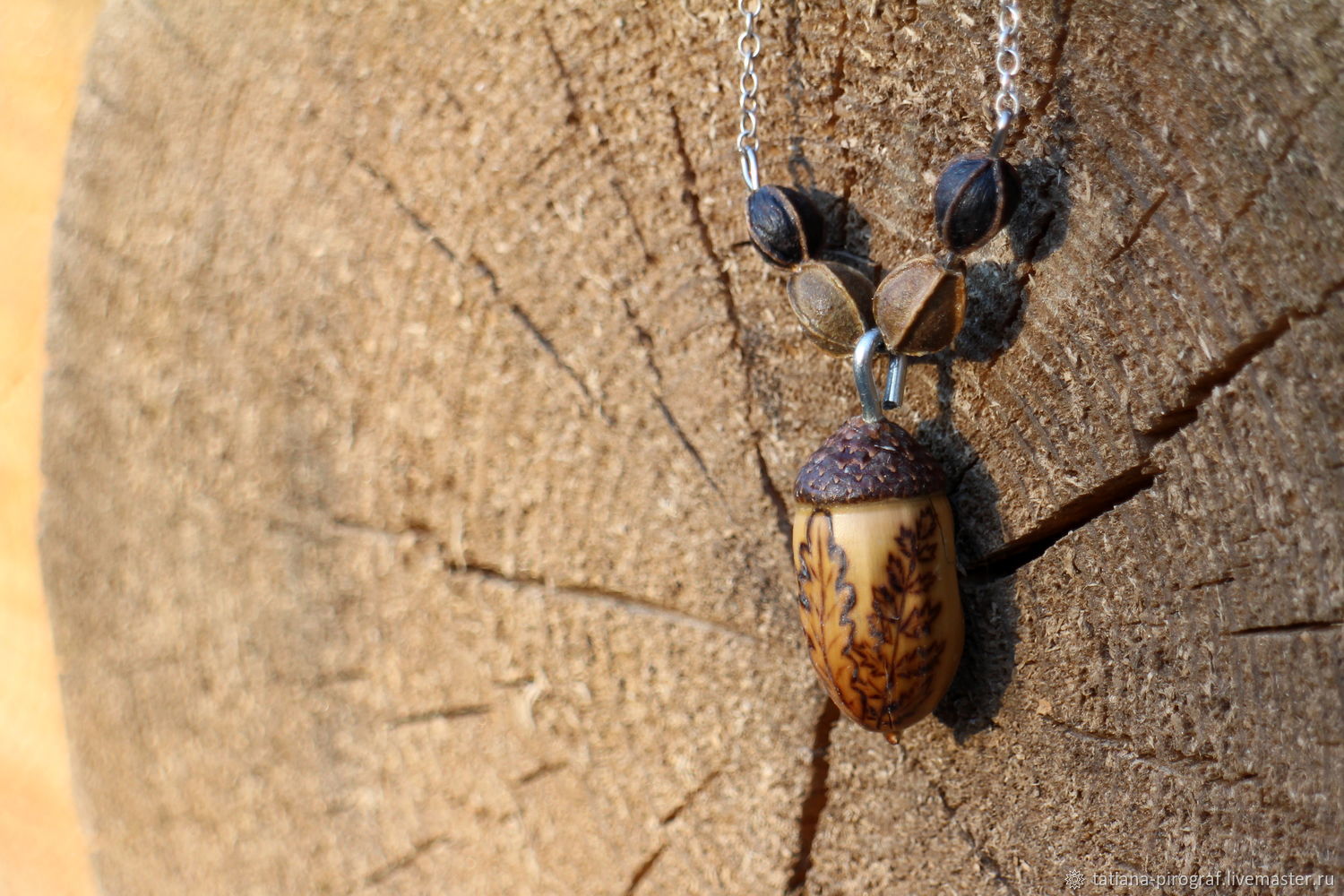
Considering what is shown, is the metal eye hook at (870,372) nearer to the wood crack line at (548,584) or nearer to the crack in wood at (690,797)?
the wood crack line at (548,584)

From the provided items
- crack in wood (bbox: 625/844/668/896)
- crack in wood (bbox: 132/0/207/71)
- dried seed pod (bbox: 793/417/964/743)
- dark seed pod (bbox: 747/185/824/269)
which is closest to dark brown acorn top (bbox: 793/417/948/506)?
dried seed pod (bbox: 793/417/964/743)

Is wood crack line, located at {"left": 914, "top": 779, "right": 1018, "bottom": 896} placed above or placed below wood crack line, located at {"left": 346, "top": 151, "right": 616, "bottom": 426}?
below

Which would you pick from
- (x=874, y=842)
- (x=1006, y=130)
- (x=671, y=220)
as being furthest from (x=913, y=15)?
(x=874, y=842)

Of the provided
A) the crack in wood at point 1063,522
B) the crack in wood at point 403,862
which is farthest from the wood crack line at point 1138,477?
the crack in wood at point 403,862

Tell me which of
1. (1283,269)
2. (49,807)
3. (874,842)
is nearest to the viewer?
(1283,269)

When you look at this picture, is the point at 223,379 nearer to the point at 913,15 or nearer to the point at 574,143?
the point at 574,143

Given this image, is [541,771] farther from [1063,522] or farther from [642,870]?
[1063,522]

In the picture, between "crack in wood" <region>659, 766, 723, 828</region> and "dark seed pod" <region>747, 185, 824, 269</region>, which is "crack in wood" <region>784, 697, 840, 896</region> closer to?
"crack in wood" <region>659, 766, 723, 828</region>
